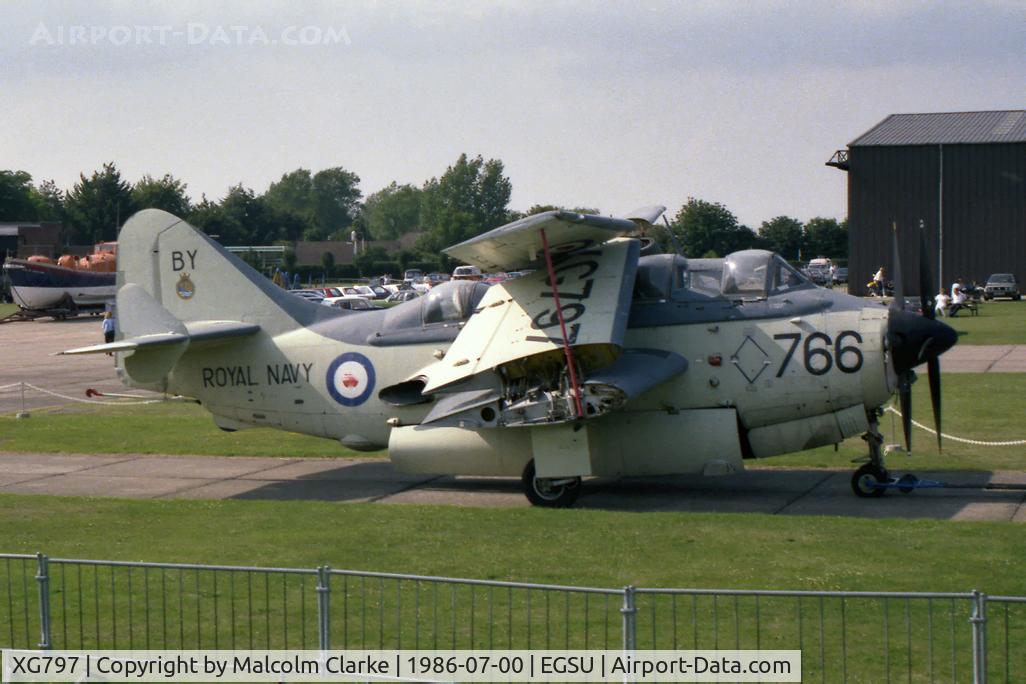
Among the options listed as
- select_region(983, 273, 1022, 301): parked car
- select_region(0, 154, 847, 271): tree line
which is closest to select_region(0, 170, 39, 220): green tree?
select_region(0, 154, 847, 271): tree line

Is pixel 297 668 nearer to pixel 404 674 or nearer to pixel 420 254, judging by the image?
pixel 404 674

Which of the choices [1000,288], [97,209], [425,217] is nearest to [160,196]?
[97,209]

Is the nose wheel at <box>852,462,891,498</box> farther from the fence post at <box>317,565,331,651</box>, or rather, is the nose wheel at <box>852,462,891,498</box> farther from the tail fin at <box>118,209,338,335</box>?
the fence post at <box>317,565,331,651</box>

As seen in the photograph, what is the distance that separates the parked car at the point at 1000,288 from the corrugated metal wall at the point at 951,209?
13.7ft

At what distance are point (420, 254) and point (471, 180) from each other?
2648 cm

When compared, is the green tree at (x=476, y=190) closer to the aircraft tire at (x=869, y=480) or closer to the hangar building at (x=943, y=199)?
the hangar building at (x=943, y=199)

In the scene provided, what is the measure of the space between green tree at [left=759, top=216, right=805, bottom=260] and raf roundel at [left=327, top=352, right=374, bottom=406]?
71.2 metres

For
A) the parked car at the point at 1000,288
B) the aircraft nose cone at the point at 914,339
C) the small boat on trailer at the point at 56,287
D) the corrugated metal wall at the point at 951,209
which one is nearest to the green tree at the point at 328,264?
the small boat on trailer at the point at 56,287

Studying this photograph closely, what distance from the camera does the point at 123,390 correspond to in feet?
105

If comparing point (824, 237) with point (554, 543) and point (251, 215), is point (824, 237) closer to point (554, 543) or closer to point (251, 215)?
point (251, 215)

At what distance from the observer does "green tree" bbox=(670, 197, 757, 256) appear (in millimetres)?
72375

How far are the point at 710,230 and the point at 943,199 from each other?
14.5 meters

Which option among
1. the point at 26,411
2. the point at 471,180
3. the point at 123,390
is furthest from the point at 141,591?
the point at 471,180

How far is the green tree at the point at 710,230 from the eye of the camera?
237 ft
